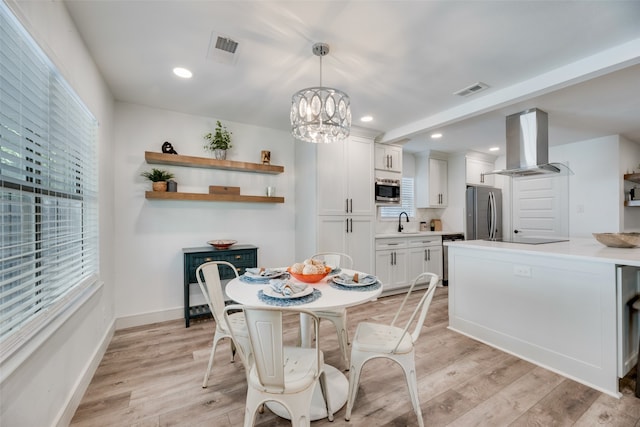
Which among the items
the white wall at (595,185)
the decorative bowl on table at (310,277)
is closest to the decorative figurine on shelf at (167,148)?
the decorative bowl on table at (310,277)

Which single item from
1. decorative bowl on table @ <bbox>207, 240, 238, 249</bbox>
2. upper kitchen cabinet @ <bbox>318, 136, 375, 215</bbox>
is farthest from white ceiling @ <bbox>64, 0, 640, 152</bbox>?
decorative bowl on table @ <bbox>207, 240, 238, 249</bbox>

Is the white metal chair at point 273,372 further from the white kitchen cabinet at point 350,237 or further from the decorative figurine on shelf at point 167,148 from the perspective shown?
the decorative figurine on shelf at point 167,148

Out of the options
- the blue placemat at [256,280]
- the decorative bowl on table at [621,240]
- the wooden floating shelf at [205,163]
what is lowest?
the blue placemat at [256,280]

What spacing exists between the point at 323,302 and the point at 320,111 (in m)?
1.34

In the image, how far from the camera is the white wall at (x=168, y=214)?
10.3 ft

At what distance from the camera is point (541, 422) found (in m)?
1.70

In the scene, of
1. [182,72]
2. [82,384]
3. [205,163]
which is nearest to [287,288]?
[82,384]

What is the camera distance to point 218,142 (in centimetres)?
347

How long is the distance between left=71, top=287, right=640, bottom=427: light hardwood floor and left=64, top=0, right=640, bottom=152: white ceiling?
245 cm

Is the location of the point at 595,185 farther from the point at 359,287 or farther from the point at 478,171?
the point at 359,287

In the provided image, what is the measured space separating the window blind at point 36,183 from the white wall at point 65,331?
0.11 meters

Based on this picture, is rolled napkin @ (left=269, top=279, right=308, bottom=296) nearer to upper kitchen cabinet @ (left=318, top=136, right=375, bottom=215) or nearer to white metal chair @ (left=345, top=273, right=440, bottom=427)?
white metal chair @ (left=345, top=273, right=440, bottom=427)

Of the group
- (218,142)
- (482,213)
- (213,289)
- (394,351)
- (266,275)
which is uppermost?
(218,142)

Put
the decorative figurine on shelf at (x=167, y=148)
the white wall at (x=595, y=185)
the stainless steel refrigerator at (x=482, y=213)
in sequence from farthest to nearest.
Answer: the stainless steel refrigerator at (x=482, y=213)
the white wall at (x=595, y=185)
the decorative figurine on shelf at (x=167, y=148)
